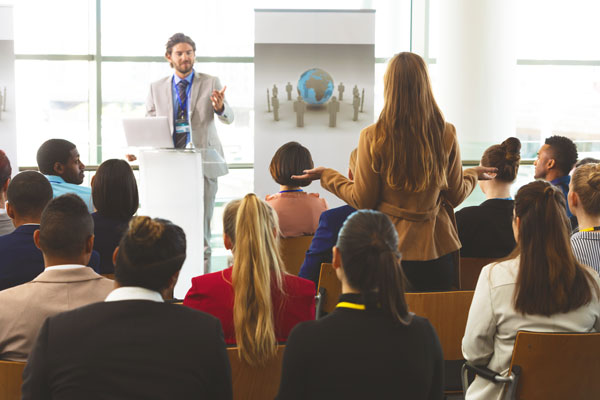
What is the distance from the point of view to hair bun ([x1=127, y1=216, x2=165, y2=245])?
167 centimetres

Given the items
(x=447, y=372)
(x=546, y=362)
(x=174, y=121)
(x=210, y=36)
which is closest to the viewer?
(x=546, y=362)

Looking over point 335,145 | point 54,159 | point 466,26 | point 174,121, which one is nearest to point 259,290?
point 54,159

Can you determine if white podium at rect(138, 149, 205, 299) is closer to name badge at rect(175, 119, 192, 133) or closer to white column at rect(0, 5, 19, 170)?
name badge at rect(175, 119, 192, 133)

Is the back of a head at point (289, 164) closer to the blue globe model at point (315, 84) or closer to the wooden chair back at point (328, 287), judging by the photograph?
the wooden chair back at point (328, 287)

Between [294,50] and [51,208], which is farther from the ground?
[294,50]

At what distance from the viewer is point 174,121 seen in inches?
202

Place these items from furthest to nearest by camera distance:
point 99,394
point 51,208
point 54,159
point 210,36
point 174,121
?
point 210,36 < point 174,121 < point 54,159 < point 51,208 < point 99,394

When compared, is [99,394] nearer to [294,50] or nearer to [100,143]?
[294,50]

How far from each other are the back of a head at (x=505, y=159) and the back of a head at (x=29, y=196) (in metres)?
2.22

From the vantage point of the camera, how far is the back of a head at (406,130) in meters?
2.70

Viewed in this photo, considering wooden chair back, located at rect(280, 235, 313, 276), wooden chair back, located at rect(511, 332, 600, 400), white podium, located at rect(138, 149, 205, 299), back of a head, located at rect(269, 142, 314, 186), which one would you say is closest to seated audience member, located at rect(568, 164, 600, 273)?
wooden chair back, located at rect(511, 332, 600, 400)

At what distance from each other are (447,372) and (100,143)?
5179 millimetres

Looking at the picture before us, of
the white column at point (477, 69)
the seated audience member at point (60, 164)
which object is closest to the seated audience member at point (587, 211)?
the seated audience member at point (60, 164)

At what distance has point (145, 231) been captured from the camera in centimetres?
169
